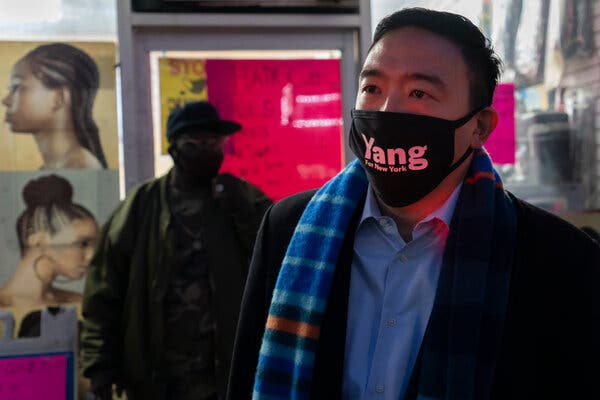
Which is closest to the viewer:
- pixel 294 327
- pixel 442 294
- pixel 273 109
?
pixel 442 294

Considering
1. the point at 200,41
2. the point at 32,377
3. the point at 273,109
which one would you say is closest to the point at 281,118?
the point at 273,109

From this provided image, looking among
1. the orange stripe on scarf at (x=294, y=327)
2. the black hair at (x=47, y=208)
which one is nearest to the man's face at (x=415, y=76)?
the orange stripe on scarf at (x=294, y=327)

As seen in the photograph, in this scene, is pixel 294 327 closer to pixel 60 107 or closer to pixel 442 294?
pixel 442 294

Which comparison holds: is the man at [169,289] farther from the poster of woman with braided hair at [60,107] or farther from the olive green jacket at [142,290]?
the poster of woman with braided hair at [60,107]

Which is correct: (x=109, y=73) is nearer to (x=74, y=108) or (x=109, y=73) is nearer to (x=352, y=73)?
(x=74, y=108)

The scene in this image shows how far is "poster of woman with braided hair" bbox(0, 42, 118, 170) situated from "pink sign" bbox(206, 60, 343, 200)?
597 mm

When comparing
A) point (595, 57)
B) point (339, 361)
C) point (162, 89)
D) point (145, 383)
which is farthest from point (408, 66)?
point (595, 57)

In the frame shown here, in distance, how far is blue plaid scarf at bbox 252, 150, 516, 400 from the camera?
4.72ft

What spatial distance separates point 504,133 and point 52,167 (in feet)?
8.68

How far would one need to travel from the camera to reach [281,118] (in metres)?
4.05

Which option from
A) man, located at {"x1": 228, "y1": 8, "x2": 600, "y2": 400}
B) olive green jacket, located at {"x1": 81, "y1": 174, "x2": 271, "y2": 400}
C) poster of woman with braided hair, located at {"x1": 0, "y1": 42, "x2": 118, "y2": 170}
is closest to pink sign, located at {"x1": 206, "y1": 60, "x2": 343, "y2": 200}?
poster of woman with braided hair, located at {"x1": 0, "y1": 42, "x2": 118, "y2": 170}

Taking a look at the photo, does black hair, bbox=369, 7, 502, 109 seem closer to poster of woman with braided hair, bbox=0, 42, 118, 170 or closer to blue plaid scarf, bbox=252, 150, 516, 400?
blue plaid scarf, bbox=252, 150, 516, 400

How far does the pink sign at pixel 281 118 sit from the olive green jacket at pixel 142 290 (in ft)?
2.32

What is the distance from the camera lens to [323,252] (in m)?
1.62
